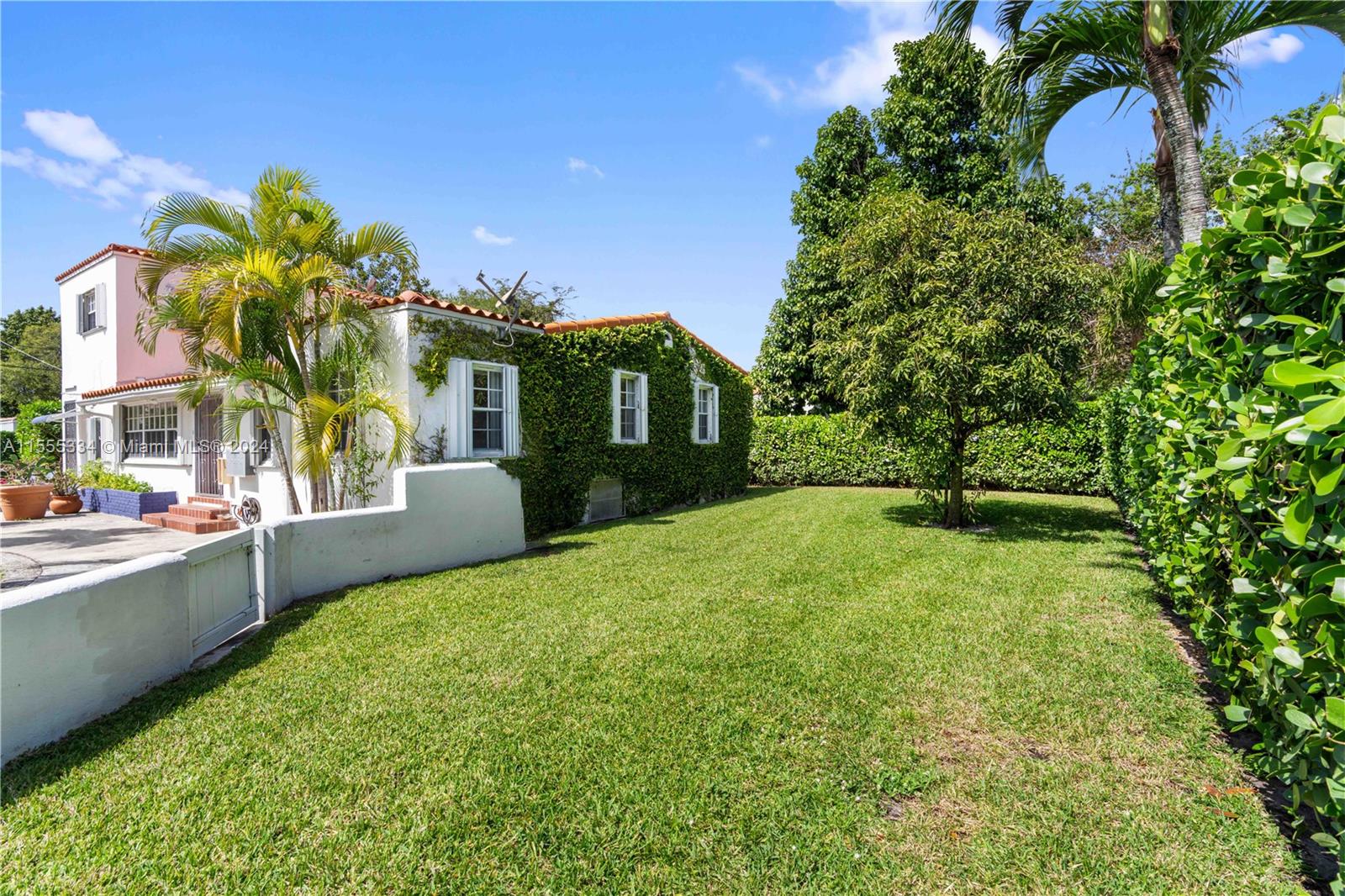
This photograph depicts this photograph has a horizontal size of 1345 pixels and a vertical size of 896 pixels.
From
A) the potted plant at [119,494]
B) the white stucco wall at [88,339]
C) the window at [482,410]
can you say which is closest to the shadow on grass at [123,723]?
the window at [482,410]

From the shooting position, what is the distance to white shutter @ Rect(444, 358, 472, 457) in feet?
31.0

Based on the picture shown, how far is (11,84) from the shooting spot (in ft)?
23.6

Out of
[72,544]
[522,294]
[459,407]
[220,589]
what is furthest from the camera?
[522,294]

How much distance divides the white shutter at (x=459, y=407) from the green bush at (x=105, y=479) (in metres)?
10.4

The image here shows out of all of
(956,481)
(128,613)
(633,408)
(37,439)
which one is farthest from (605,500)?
(37,439)

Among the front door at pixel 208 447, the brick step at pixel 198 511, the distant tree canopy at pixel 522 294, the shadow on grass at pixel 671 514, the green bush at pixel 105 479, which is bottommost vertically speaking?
the shadow on grass at pixel 671 514

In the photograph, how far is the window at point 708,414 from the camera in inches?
630

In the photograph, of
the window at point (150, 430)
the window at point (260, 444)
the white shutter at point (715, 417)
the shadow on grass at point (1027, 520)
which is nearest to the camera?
the shadow on grass at point (1027, 520)

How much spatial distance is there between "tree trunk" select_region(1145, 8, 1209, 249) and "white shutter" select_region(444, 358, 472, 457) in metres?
9.19

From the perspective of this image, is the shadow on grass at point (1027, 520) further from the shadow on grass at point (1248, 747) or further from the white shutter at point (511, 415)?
the white shutter at point (511, 415)

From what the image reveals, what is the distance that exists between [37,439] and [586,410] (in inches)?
732

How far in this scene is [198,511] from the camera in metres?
12.3

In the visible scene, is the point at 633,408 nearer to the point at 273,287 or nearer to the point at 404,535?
the point at 404,535

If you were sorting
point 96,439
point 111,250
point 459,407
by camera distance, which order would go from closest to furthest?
point 459,407 → point 111,250 → point 96,439
